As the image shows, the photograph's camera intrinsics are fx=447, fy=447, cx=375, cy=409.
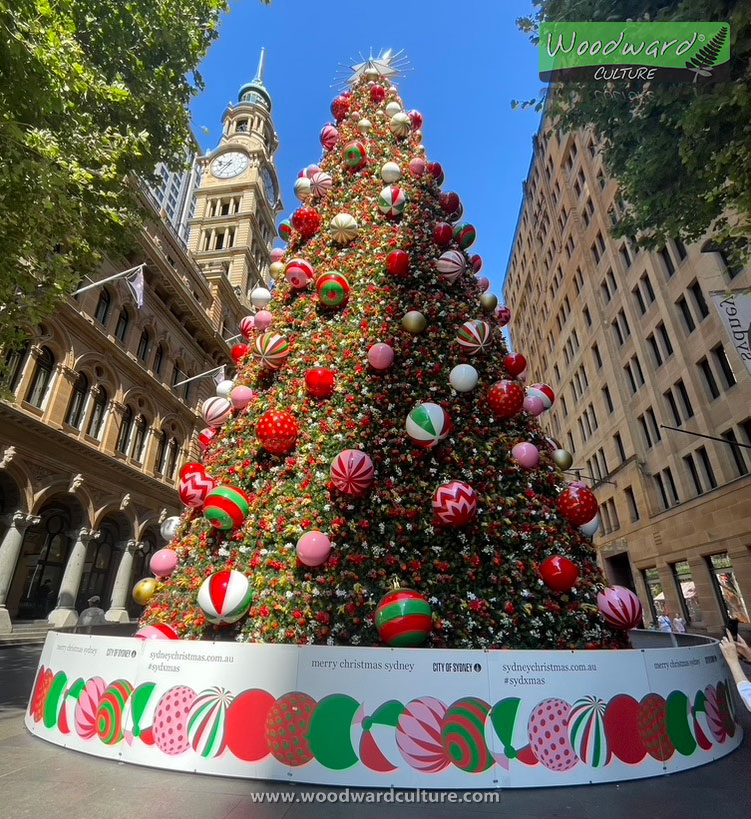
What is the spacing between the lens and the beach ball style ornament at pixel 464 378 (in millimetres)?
6648

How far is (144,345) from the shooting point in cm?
2397

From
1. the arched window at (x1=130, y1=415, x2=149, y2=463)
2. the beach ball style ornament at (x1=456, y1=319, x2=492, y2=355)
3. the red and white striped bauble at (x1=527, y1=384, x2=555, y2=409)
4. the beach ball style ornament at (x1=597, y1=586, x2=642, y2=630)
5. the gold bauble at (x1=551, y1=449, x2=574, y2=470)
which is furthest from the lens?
the arched window at (x1=130, y1=415, x2=149, y2=463)

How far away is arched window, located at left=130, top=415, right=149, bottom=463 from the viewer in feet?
73.1

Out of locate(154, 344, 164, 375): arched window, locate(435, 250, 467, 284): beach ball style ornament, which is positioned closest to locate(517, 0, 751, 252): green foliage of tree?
locate(435, 250, 467, 284): beach ball style ornament

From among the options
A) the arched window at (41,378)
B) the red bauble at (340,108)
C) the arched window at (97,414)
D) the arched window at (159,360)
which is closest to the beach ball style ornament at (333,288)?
the red bauble at (340,108)

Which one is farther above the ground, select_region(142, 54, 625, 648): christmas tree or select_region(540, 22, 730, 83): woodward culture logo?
select_region(540, 22, 730, 83): woodward culture logo

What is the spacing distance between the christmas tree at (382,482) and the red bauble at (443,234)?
1.3 inches

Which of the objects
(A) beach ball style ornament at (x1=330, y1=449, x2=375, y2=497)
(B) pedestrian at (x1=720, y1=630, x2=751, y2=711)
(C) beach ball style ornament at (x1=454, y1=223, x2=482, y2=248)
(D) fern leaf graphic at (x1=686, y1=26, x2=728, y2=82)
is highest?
(D) fern leaf graphic at (x1=686, y1=26, x2=728, y2=82)

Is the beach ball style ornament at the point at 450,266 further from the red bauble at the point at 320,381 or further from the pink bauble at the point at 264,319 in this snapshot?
the pink bauble at the point at 264,319

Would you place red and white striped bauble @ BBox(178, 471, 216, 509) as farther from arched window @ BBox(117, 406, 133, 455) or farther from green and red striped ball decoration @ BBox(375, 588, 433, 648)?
arched window @ BBox(117, 406, 133, 455)

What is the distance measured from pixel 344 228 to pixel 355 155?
2.45 metres

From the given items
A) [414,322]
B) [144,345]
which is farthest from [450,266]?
[144,345]

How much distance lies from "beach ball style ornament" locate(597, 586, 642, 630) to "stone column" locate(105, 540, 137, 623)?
836 inches

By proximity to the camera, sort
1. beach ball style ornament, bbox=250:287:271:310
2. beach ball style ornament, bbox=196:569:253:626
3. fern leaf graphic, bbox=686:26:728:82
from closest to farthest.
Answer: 1. beach ball style ornament, bbox=196:569:253:626
2. fern leaf graphic, bbox=686:26:728:82
3. beach ball style ornament, bbox=250:287:271:310
